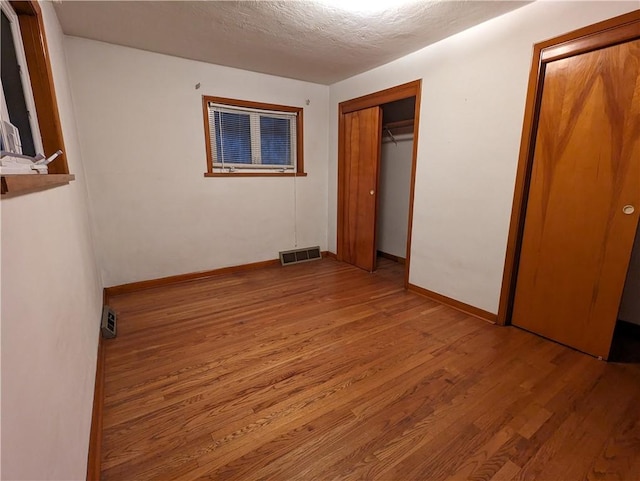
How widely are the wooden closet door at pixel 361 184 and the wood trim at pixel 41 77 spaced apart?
9.27ft

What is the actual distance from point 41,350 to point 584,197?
284 centimetres

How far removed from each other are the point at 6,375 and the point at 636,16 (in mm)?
3002

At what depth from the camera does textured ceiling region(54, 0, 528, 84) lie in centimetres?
209

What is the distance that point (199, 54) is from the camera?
2951 millimetres

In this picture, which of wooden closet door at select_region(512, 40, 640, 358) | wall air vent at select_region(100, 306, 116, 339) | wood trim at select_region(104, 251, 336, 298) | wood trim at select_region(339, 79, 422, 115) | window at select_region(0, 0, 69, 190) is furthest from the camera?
wood trim at select_region(104, 251, 336, 298)

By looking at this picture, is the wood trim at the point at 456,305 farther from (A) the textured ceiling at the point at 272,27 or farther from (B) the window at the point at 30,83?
(B) the window at the point at 30,83

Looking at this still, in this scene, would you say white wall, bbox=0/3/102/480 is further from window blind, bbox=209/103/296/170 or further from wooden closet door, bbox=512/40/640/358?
wooden closet door, bbox=512/40/640/358

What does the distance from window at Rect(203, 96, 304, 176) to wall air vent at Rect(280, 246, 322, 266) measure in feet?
3.54

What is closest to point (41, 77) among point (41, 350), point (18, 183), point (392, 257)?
point (18, 183)

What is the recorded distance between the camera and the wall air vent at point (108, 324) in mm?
2229

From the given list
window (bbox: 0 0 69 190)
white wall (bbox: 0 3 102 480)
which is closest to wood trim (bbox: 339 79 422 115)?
window (bbox: 0 0 69 190)

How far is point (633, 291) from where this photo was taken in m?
2.34

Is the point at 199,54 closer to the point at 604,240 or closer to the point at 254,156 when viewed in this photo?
the point at 254,156

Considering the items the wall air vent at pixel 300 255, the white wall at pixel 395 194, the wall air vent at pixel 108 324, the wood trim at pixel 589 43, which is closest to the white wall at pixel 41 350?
the wall air vent at pixel 108 324
